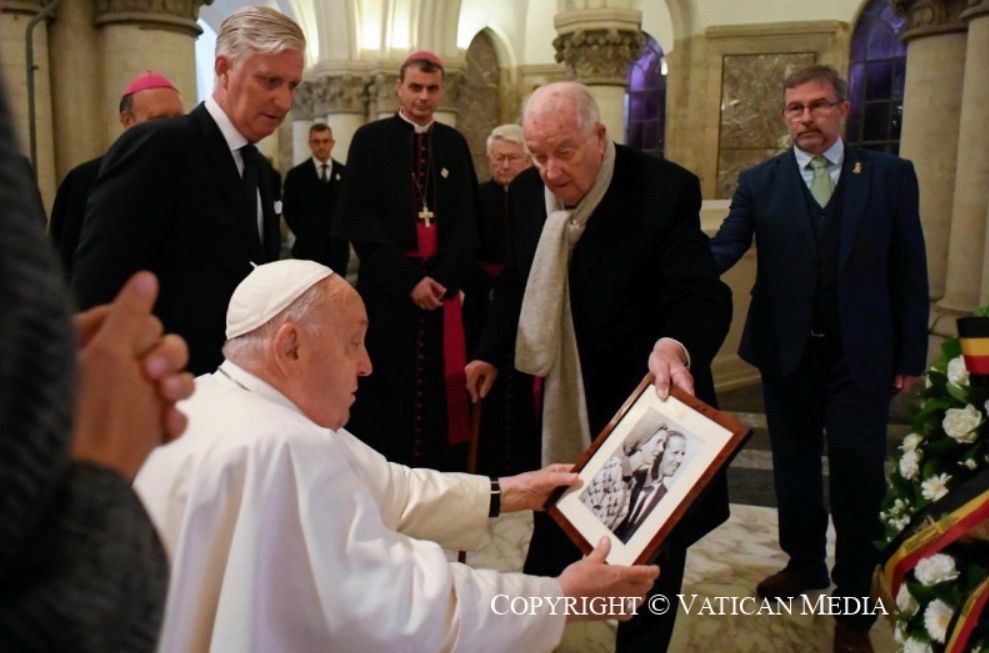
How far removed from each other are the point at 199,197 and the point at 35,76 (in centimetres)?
332

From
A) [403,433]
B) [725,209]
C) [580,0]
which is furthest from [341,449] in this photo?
[580,0]

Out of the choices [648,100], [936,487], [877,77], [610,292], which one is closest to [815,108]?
[610,292]

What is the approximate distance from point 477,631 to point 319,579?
30 cm

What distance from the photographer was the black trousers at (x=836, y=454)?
3.14 metres

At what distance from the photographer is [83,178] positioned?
3.24m

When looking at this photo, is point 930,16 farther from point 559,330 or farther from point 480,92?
point 480,92

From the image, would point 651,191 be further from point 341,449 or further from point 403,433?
point 403,433

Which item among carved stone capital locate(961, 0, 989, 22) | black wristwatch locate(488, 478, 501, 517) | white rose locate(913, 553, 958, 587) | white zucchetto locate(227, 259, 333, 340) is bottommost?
white rose locate(913, 553, 958, 587)

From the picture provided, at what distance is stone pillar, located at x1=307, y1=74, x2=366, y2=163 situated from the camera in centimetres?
1301

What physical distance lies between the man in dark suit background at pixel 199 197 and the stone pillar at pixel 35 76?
2.72m

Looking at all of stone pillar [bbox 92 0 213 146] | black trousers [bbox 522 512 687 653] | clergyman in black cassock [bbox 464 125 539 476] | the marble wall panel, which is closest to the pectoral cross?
clergyman in black cassock [bbox 464 125 539 476]

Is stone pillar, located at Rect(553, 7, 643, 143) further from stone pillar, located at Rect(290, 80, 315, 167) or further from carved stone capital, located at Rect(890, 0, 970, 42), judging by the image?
stone pillar, located at Rect(290, 80, 315, 167)

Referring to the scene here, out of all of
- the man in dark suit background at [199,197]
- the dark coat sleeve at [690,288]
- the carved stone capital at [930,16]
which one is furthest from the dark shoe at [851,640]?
the carved stone capital at [930,16]

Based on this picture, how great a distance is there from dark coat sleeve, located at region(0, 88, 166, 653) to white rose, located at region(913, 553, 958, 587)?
1837 mm
